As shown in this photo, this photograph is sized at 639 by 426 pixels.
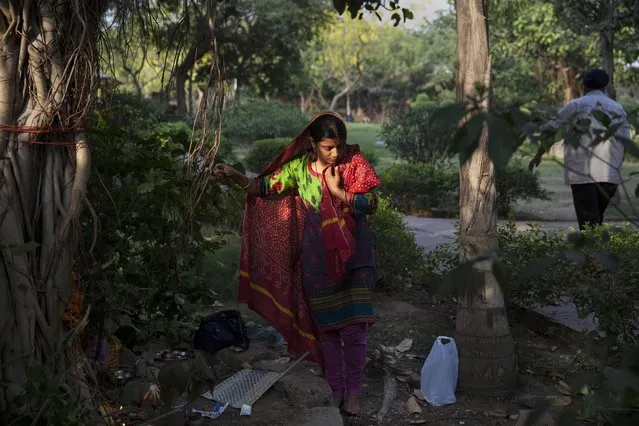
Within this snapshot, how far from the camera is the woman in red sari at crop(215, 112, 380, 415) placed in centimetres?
467

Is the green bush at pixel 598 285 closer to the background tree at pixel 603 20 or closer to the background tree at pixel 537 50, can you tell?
the background tree at pixel 603 20

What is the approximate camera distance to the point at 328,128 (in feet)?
15.1

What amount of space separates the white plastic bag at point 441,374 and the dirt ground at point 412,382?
0.06m

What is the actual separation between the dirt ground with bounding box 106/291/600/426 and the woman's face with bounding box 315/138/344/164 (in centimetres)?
120

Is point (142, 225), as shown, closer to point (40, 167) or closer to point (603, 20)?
point (40, 167)

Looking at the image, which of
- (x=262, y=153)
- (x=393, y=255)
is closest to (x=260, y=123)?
(x=262, y=153)

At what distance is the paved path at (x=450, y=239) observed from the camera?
19.9 feet

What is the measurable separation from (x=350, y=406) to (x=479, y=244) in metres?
1.11

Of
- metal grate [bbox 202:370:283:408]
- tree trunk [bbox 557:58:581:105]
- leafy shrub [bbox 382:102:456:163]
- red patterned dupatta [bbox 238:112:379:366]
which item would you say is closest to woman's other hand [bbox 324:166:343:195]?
red patterned dupatta [bbox 238:112:379:366]

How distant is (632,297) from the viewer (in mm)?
4695

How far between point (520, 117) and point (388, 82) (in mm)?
65254

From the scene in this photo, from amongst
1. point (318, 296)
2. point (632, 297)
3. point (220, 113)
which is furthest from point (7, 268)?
point (632, 297)

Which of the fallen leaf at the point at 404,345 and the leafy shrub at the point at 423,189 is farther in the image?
the leafy shrub at the point at 423,189

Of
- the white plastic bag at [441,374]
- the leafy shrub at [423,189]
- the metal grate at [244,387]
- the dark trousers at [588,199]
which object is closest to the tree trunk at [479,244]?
the white plastic bag at [441,374]
